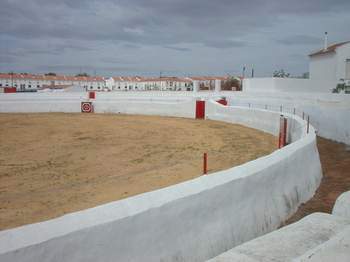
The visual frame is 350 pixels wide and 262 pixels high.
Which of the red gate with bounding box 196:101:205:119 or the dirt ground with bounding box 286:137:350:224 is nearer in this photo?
the dirt ground with bounding box 286:137:350:224

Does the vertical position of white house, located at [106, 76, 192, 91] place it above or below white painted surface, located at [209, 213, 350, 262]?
above

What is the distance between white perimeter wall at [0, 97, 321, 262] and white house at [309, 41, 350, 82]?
36.6m

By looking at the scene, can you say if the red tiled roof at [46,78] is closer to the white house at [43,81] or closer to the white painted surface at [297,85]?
the white house at [43,81]

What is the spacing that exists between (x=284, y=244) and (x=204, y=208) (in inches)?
42.2

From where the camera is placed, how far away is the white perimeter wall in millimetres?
3480

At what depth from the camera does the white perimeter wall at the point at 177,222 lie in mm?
3480

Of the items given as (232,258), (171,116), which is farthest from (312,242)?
(171,116)

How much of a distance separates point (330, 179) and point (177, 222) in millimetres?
6629

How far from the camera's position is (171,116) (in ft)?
103

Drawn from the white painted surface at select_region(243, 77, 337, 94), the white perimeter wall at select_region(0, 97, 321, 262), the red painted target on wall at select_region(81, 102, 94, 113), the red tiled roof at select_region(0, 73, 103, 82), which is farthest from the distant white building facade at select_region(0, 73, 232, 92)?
the white perimeter wall at select_region(0, 97, 321, 262)

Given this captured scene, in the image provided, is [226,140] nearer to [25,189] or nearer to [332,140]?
[332,140]

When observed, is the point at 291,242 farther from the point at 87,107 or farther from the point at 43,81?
the point at 43,81

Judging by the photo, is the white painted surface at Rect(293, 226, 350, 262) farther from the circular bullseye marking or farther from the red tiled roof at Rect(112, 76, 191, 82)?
the red tiled roof at Rect(112, 76, 191, 82)

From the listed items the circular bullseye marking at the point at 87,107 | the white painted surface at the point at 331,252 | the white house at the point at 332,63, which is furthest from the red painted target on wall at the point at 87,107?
the white painted surface at the point at 331,252
